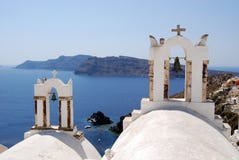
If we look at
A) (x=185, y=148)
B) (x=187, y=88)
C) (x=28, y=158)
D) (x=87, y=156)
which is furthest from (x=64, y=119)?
(x=185, y=148)

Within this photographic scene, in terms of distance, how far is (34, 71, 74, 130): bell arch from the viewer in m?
12.0

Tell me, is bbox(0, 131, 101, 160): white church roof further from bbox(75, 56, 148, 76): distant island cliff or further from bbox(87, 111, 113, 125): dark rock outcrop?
bbox(75, 56, 148, 76): distant island cliff

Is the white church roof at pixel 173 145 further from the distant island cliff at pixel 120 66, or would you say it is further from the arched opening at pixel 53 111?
the distant island cliff at pixel 120 66

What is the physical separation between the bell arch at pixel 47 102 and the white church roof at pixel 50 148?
45 cm

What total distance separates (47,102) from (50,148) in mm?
2514

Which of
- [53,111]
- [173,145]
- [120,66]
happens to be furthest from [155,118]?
[120,66]

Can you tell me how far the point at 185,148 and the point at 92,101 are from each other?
84.0 m

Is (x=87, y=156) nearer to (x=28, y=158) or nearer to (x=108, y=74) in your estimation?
(x=28, y=158)

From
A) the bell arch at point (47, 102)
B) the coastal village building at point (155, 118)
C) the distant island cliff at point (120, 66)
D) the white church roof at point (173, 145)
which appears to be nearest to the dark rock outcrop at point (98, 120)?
the coastal village building at point (155, 118)

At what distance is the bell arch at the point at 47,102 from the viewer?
12.0 m

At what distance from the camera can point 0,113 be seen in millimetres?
69250

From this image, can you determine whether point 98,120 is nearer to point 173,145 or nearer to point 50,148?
point 50,148

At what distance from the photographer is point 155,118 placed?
8594 mm

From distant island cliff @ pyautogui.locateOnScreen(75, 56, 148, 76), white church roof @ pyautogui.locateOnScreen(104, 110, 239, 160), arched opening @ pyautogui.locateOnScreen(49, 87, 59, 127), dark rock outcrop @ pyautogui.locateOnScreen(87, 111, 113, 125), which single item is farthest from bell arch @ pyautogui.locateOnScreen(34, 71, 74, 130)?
distant island cliff @ pyautogui.locateOnScreen(75, 56, 148, 76)
